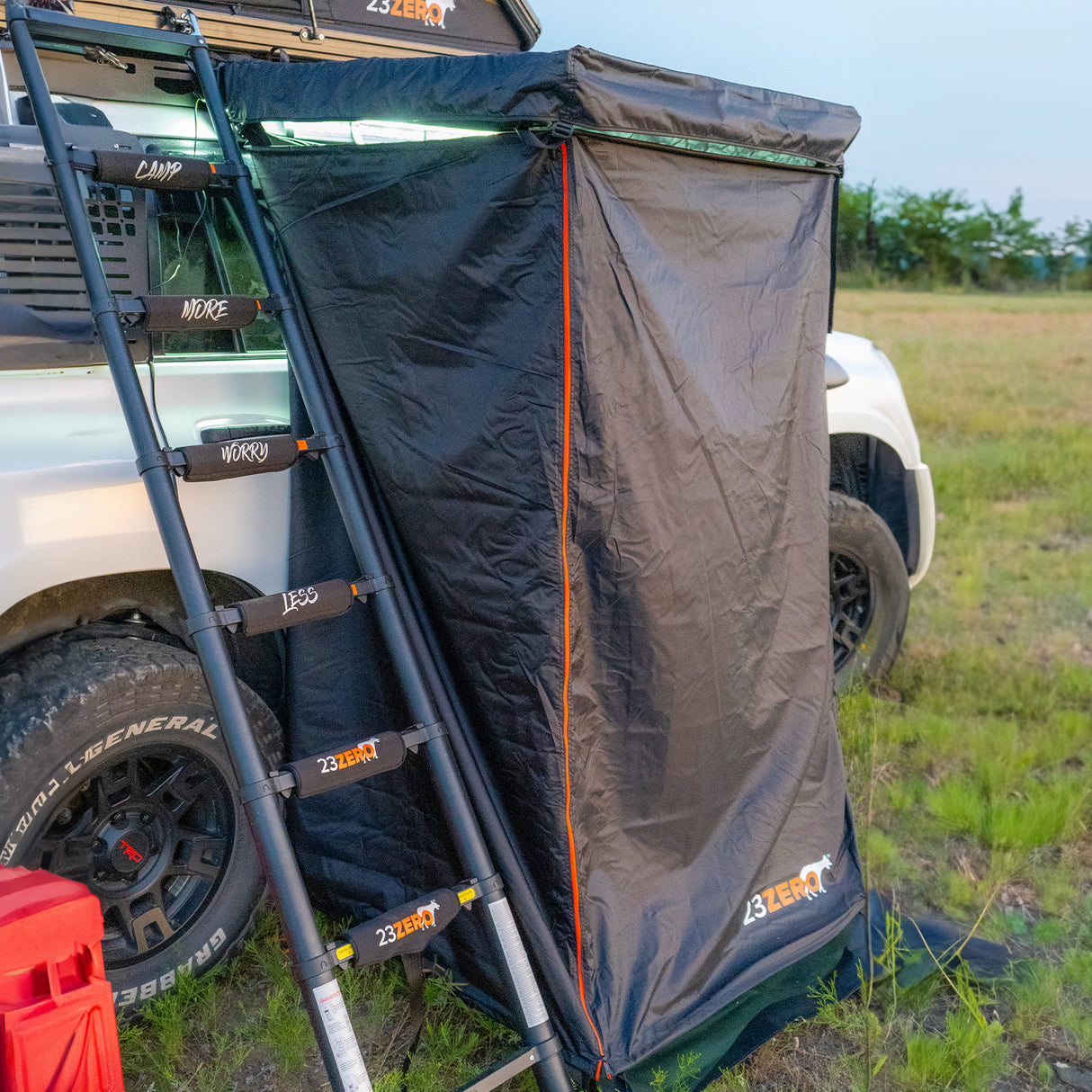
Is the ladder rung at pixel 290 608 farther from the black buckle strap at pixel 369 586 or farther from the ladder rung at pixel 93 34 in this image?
the ladder rung at pixel 93 34

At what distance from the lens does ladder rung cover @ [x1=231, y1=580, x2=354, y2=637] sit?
2387 millimetres

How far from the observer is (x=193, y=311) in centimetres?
257

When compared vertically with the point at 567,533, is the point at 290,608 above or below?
below

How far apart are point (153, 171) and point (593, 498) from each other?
128 centimetres

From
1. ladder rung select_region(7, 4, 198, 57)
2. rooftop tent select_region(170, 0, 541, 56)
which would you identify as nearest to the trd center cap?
ladder rung select_region(7, 4, 198, 57)

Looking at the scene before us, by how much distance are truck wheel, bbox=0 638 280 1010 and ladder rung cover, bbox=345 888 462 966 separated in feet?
2.02

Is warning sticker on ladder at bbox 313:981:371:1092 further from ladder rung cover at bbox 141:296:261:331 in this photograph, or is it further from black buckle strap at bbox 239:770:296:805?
ladder rung cover at bbox 141:296:261:331

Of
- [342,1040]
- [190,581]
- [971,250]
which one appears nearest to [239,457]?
[190,581]

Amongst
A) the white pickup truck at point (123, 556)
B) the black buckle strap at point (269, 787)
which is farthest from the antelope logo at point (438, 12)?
the black buckle strap at point (269, 787)

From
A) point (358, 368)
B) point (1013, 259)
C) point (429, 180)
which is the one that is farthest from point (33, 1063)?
point (1013, 259)

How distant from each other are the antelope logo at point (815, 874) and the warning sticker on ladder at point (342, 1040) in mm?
1288

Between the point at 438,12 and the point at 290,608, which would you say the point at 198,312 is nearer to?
the point at 290,608

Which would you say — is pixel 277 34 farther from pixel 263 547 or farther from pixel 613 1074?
pixel 613 1074

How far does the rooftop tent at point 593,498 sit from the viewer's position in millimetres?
2295
